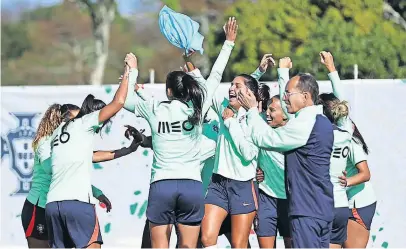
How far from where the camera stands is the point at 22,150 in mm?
12961

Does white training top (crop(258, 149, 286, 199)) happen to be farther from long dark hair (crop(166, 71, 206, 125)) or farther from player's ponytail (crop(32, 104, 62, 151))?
player's ponytail (crop(32, 104, 62, 151))

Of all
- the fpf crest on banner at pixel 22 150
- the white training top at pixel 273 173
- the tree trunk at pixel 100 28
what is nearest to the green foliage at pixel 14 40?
the tree trunk at pixel 100 28

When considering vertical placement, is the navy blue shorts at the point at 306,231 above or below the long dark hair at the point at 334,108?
below

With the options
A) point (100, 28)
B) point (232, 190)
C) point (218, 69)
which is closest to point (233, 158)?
point (232, 190)

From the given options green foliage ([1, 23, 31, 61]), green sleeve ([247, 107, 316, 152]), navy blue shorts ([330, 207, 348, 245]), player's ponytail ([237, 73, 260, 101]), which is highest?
green foliage ([1, 23, 31, 61])

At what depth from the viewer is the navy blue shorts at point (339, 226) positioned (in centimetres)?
963

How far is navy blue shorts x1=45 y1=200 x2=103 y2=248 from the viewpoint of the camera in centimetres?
884

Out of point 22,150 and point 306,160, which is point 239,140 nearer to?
point 306,160

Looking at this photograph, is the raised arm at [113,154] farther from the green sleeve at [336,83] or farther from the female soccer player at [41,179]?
the green sleeve at [336,83]

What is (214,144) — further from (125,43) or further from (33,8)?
(33,8)

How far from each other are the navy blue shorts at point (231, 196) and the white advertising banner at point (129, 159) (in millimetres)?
2713

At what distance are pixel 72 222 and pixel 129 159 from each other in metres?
3.94

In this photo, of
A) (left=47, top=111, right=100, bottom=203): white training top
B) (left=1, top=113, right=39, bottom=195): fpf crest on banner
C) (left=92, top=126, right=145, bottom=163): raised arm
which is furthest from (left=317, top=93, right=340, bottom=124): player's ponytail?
(left=1, top=113, right=39, bottom=195): fpf crest on banner

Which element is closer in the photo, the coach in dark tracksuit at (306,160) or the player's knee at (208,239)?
the coach in dark tracksuit at (306,160)
